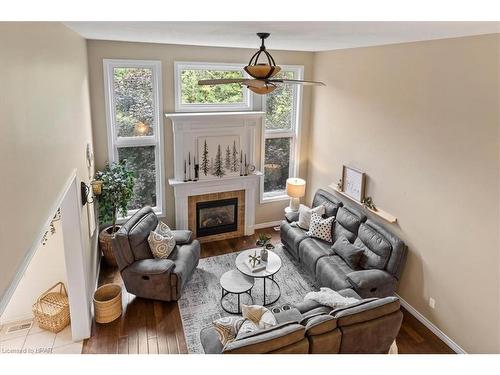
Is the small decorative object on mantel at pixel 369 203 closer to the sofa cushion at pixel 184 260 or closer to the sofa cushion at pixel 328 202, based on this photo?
the sofa cushion at pixel 328 202

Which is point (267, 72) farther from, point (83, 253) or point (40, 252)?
point (40, 252)

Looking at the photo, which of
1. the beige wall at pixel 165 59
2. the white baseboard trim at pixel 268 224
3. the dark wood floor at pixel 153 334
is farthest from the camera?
the white baseboard trim at pixel 268 224

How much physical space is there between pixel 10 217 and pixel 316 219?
14.8 feet

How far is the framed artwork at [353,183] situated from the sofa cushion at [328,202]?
0.23m

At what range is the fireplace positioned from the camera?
644cm

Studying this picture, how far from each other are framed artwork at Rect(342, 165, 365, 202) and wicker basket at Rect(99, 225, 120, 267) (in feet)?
12.3

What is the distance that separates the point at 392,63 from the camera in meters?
4.73

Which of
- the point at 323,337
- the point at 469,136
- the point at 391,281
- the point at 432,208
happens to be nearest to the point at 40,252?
the point at 323,337

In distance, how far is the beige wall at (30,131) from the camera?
176 centimetres

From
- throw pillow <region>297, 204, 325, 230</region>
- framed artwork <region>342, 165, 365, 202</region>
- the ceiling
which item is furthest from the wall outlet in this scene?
the ceiling

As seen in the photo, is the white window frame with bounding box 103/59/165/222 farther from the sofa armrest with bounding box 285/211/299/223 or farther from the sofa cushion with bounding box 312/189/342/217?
the sofa cushion with bounding box 312/189/342/217

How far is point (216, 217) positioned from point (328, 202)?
79.9 inches

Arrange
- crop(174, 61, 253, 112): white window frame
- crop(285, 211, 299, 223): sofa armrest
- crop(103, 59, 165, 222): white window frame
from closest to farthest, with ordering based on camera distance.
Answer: crop(103, 59, 165, 222): white window frame, crop(174, 61, 253, 112): white window frame, crop(285, 211, 299, 223): sofa armrest

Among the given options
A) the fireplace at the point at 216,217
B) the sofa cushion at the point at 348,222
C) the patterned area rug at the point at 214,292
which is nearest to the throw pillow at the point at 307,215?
the sofa cushion at the point at 348,222
